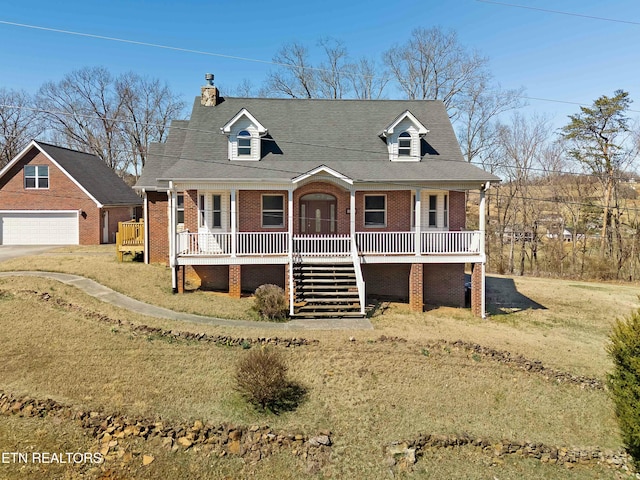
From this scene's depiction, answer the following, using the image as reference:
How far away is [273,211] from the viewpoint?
16.4 metres

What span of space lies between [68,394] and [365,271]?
11.3m

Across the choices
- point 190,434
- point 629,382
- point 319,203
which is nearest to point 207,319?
point 190,434

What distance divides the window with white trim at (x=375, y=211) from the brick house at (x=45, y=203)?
61.1ft

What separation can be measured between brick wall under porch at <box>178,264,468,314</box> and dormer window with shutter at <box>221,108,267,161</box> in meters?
4.66

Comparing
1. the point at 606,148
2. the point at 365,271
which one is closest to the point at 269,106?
the point at 365,271

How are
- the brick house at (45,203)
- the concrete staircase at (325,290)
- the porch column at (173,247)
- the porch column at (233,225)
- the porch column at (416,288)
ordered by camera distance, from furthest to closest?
1. the brick house at (45,203)
2. the porch column at (416,288)
3. the porch column at (233,225)
4. the porch column at (173,247)
5. the concrete staircase at (325,290)

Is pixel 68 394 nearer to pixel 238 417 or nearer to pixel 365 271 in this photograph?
pixel 238 417

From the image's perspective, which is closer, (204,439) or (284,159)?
(204,439)

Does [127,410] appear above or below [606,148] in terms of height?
below

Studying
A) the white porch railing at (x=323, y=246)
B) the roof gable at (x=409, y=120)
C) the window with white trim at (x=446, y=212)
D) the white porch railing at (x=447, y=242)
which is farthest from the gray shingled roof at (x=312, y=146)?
the white porch railing at (x=323, y=246)

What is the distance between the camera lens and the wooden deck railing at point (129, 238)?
732 inches

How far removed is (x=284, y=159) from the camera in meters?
16.4

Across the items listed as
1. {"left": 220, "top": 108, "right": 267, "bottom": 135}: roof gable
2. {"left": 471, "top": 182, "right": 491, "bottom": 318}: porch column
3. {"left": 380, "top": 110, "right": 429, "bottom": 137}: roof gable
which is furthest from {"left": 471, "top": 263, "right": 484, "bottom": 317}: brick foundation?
{"left": 220, "top": 108, "right": 267, "bottom": 135}: roof gable

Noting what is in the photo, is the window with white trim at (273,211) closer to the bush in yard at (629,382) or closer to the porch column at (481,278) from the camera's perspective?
the porch column at (481,278)
